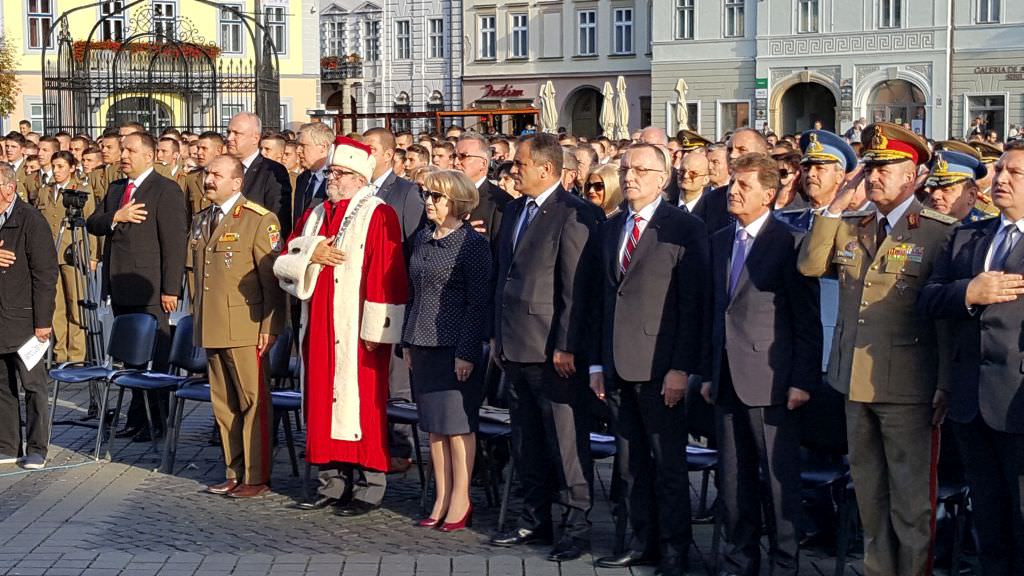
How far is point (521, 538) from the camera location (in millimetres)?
7910

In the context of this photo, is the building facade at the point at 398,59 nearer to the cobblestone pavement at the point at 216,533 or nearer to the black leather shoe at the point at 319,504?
the cobblestone pavement at the point at 216,533

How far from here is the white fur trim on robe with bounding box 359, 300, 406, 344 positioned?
853cm

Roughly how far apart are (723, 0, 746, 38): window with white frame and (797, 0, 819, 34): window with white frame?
2620 millimetres

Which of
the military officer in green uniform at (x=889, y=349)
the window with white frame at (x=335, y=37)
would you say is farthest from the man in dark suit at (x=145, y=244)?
the window with white frame at (x=335, y=37)

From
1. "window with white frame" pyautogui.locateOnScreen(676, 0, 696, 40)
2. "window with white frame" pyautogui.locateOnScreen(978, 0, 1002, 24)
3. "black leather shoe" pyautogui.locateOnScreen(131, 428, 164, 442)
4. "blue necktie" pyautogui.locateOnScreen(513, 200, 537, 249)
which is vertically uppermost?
"window with white frame" pyautogui.locateOnScreen(676, 0, 696, 40)

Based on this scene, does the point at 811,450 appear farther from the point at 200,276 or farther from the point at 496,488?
the point at 200,276

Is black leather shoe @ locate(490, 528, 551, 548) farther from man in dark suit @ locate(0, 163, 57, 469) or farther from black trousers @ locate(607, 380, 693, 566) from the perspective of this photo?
man in dark suit @ locate(0, 163, 57, 469)

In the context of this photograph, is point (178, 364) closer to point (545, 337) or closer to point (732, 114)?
point (545, 337)

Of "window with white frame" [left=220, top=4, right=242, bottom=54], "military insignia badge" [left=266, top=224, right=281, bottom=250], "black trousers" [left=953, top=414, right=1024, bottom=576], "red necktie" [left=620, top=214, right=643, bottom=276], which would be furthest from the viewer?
"window with white frame" [left=220, top=4, right=242, bottom=54]

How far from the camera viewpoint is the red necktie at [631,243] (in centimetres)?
733

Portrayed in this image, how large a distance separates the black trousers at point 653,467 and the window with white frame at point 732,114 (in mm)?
46556

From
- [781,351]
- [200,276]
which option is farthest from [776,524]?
[200,276]

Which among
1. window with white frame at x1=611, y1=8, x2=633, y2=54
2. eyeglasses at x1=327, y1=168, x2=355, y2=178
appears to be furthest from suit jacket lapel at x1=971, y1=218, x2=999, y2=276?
window with white frame at x1=611, y1=8, x2=633, y2=54

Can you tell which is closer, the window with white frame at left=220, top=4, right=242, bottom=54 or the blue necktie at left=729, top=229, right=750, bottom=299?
the blue necktie at left=729, top=229, right=750, bottom=299
